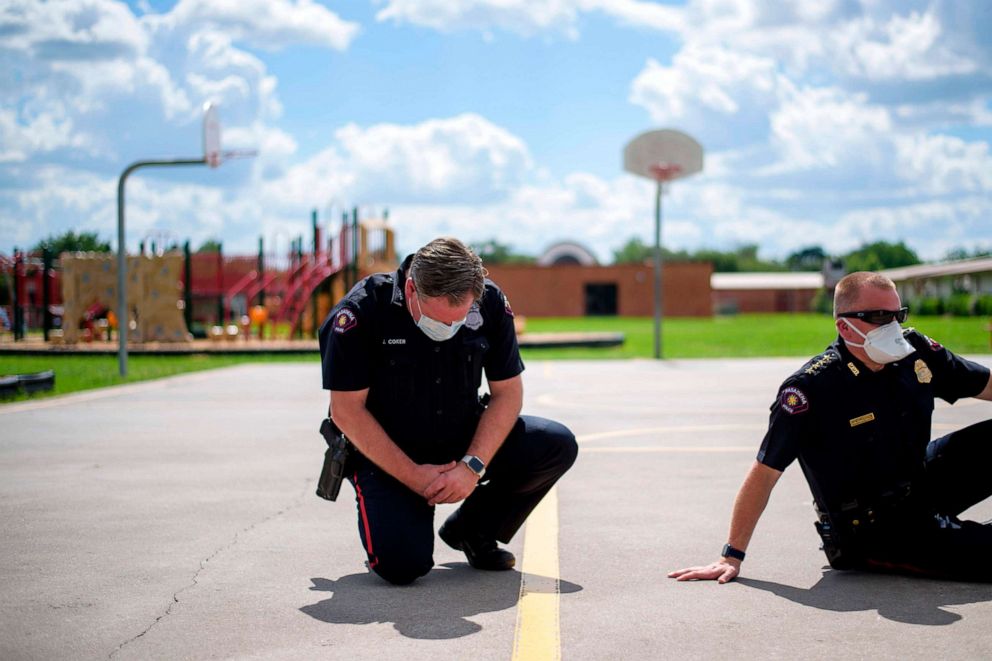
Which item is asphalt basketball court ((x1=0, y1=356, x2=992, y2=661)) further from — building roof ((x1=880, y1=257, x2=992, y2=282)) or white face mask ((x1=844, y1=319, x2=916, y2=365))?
building roof ((x1=880, y1=257, x2=992, y2=282))

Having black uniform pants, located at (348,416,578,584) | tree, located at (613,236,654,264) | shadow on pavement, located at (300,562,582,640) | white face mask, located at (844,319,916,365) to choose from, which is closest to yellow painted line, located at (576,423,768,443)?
black uniform pants, located at (348,416,578,584)

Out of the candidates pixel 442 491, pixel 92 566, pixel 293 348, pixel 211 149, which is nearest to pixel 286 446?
pixel 92 566

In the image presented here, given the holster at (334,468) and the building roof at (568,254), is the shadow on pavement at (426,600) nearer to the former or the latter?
the holster at (334,468)

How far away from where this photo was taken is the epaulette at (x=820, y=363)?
4.35 m

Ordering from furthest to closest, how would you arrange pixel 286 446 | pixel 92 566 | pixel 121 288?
Result: 1. pixel 121 288
2. pixel 286 446
3. pixel 92 566

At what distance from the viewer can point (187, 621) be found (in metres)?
3.89

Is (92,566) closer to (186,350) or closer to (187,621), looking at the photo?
(187,621)

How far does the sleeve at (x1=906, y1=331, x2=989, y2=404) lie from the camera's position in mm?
4441

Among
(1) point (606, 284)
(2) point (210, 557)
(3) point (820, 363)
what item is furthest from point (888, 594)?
(1) point (606, 284)

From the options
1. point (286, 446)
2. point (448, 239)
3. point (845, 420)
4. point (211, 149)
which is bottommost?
point (286, 446)

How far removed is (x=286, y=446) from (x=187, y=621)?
5.27 metres

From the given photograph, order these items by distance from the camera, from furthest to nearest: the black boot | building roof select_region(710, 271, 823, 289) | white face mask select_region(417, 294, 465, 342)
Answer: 1. building roof select_region(710, 271, 823, 289)
2. the black boot
3. white face mask select_region(417, 294, 465, 342)

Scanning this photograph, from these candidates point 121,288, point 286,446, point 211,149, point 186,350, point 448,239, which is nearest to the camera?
point 448,239

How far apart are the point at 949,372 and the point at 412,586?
2.41m
